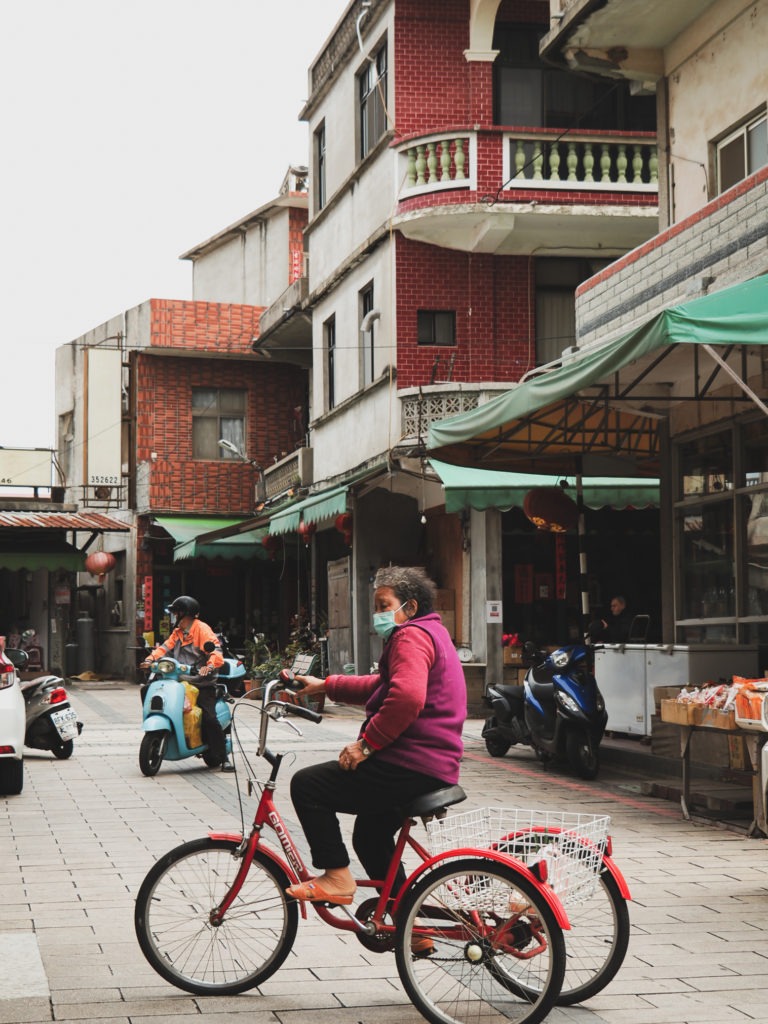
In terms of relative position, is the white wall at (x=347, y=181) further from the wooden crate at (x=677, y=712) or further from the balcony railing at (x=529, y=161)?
the wooden crate at (x=677, y=712)

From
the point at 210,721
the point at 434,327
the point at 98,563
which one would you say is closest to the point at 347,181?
the point at 434,327

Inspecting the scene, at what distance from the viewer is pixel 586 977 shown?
5.33 meters

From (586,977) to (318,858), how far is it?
114cm

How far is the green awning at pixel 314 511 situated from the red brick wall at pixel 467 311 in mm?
1977

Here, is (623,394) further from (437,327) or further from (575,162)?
(437,327)

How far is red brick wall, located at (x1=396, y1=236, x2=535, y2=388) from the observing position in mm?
20922

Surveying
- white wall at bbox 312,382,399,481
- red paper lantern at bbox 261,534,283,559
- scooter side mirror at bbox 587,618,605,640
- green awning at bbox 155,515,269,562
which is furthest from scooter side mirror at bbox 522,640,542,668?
green awning at bbox 155,515,269,562

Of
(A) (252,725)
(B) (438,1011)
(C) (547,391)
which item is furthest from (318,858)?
(A) (252,725)

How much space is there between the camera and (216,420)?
109 feet

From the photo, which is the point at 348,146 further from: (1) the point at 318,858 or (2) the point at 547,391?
(1) the point at 318,858

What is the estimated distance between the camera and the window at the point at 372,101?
22.2 meters

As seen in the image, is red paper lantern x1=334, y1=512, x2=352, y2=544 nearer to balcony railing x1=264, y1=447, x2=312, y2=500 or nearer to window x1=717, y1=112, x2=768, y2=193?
balcony railing x1=264, y1=447, x2=312, y2=500

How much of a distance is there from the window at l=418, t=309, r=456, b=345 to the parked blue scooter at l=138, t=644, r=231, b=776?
29.9ft

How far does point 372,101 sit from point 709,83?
10184mm
